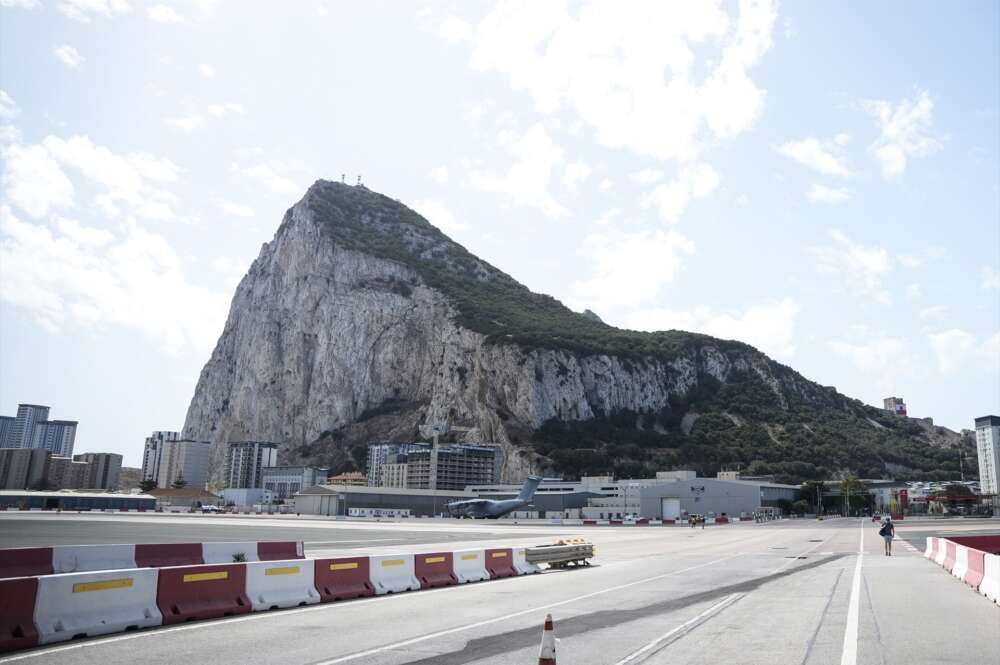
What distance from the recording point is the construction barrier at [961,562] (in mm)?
20328

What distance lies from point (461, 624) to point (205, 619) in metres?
4.67

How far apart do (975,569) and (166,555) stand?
22.1 m

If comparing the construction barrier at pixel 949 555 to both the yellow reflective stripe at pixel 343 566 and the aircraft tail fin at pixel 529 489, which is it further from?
the aircraft tail fin at pixel 529 489

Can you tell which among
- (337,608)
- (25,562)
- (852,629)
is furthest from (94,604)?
(852,629)

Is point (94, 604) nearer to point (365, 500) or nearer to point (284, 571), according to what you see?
point (284, 571)

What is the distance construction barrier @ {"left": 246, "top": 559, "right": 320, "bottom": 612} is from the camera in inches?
554

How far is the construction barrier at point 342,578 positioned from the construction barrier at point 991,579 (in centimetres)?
1435

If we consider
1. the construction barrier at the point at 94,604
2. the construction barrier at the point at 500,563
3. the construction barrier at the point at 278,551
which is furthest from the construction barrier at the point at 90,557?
the construction barrier at the point at 500,563

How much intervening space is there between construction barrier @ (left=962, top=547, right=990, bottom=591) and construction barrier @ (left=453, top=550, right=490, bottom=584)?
13049 mm

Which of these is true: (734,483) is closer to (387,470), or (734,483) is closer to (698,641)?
(387,470)

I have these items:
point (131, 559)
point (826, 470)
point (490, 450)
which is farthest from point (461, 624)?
point (826, 470)

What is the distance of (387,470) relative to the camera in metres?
178

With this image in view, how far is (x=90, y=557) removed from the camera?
18.3 m

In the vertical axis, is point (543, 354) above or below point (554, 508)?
above
